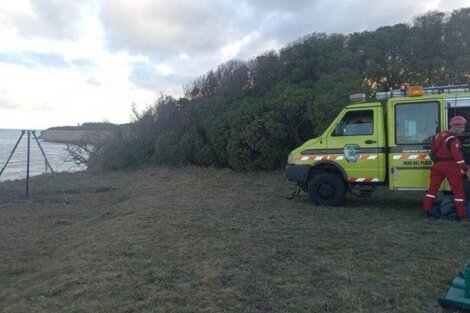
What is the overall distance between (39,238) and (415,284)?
691 centimetres

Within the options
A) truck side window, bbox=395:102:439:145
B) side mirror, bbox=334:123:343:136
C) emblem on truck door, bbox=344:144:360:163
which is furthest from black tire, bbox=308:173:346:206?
truck side window, bbox=395:102:439:145

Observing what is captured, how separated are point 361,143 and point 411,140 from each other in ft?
3.15

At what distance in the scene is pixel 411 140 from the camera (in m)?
9.12

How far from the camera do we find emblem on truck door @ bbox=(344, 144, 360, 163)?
9.55 metres

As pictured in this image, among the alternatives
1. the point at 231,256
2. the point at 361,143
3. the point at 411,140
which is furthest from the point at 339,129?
the point at 231,256

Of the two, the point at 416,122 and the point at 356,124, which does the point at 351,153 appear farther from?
the point at 416,122

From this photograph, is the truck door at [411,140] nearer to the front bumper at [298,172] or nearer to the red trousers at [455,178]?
the red trousers at [455,178]

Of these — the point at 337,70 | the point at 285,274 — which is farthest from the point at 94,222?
the point at 337,70

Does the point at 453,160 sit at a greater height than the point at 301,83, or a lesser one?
lesser

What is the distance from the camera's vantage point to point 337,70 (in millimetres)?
15688

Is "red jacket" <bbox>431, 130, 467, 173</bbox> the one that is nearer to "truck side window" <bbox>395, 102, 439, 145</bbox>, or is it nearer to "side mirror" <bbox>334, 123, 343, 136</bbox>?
"truck side window" <bbox>395, 102, 439, 145</bbox>

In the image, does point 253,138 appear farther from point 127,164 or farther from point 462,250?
point 462,250

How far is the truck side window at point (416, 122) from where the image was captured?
895 centimetres

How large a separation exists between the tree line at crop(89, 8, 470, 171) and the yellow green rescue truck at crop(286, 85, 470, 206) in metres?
3.61
